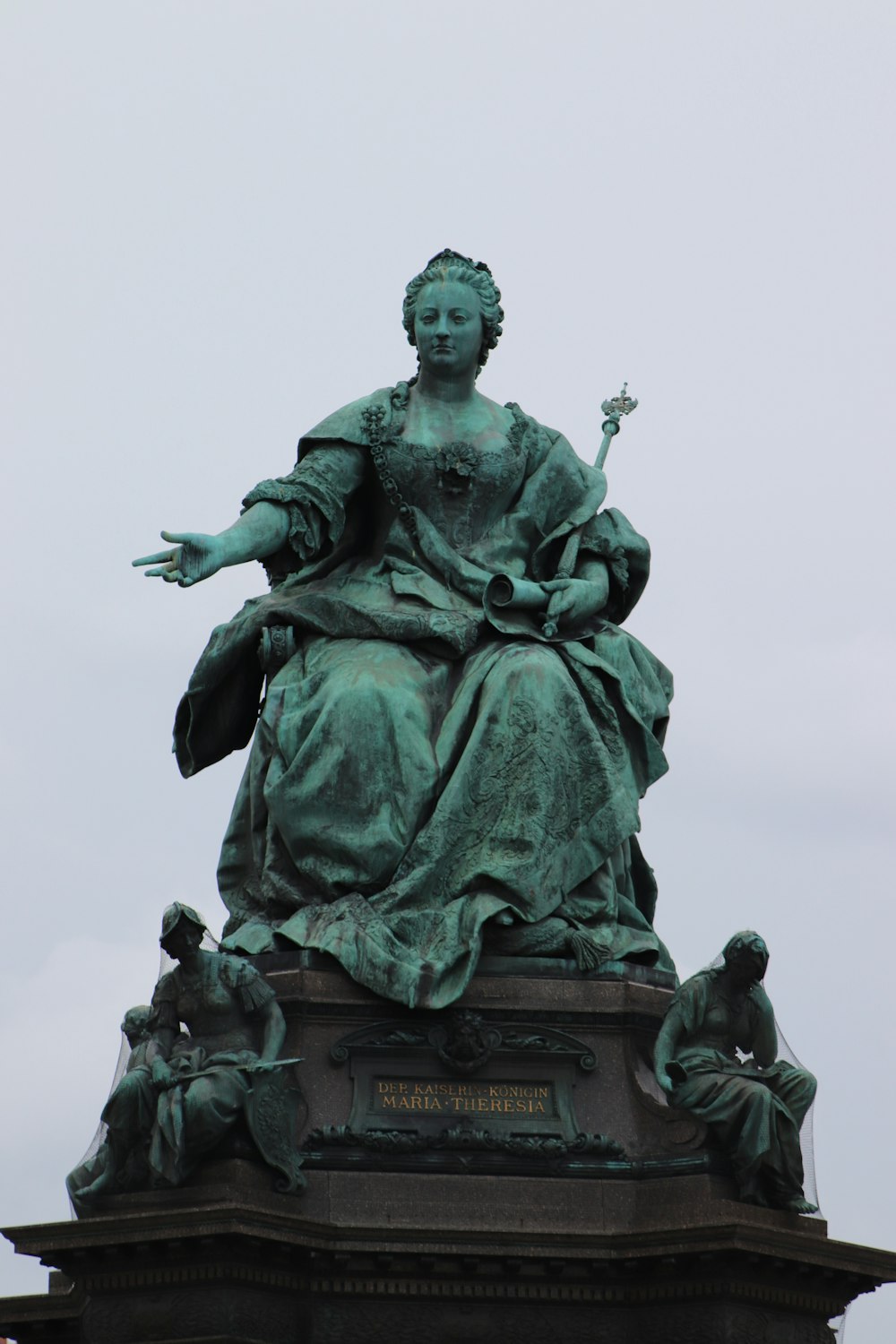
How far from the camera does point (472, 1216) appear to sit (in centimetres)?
1991

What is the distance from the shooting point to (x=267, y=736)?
2178cm

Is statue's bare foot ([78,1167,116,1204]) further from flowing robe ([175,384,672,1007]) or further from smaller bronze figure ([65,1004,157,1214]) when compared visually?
flowing robe ([175,384,672,1007])

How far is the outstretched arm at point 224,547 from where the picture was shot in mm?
21562

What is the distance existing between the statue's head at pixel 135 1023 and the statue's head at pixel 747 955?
11.5 ft

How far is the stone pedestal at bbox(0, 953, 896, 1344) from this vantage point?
762 inches

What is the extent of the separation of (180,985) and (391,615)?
2952 mm

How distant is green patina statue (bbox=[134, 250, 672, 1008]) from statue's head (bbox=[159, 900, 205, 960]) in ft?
2.59

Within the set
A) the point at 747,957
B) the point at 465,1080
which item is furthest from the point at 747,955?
the point at 465,1080

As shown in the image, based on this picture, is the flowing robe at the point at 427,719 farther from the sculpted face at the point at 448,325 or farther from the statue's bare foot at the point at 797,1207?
the statue's bare foot at the point at 797,1207

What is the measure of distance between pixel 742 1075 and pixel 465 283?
5719 millimetres

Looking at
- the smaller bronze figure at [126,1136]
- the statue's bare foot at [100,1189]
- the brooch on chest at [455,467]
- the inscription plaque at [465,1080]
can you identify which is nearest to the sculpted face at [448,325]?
the brooch on chest at [455,467]

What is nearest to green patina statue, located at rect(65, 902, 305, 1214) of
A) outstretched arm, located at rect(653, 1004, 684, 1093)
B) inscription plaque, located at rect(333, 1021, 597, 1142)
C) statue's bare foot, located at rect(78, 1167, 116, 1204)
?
statue's bare foot, located at rect(78, 1167, 116, 1204)

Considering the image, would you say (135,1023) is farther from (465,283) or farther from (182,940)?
(465,283)

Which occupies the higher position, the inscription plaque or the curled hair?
the curled hair
